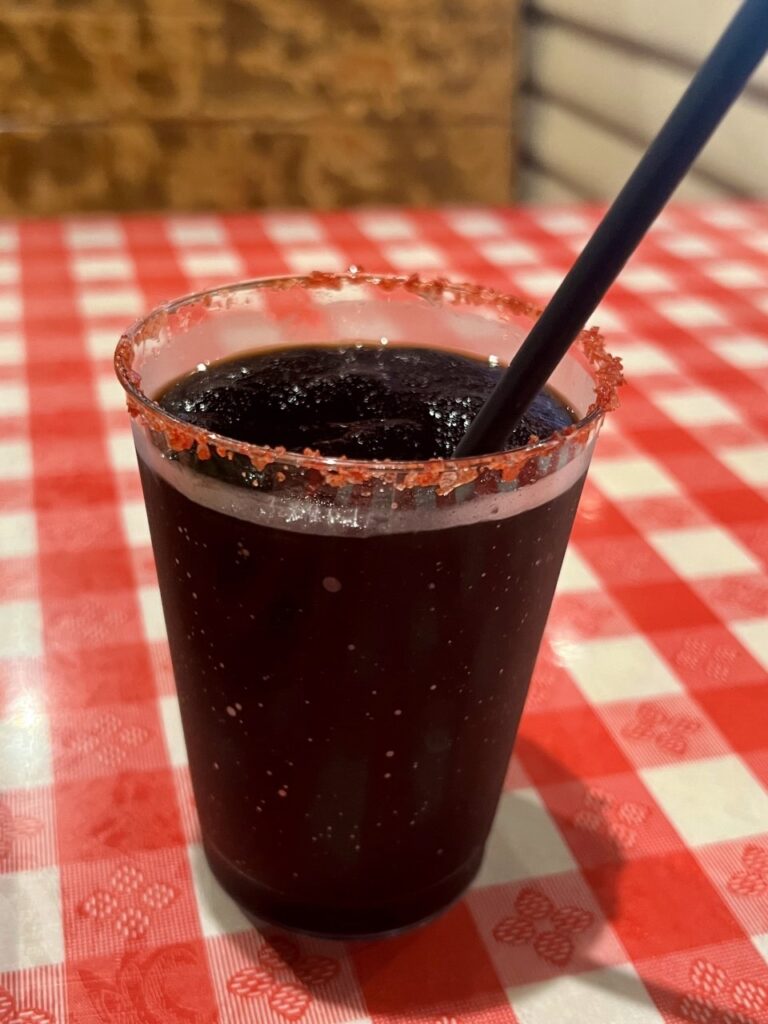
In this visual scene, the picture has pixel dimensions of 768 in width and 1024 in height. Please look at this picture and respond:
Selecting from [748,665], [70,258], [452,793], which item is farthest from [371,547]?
[70,258]

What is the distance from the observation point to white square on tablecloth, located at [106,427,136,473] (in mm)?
1112

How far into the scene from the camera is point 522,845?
708 mm

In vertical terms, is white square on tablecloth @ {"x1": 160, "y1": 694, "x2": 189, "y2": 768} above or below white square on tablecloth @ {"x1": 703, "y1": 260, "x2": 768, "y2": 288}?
below

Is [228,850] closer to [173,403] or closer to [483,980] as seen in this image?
[483,980]

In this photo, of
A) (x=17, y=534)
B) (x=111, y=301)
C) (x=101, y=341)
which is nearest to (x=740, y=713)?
(x=17, y=534)

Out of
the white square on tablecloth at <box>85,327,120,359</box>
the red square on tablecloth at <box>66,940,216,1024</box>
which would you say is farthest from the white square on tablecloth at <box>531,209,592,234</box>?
the red square on tablecloth at <box>66,940,216,1024</box>

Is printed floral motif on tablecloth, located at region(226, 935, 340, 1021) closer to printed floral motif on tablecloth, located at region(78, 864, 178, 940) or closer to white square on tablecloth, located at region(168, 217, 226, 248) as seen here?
printed floral motif on tablecloth, located at region(78, 864, 178, 940)

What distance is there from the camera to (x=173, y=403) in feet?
1.95

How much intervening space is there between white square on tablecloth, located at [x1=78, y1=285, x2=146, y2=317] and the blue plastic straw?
1.04 meters

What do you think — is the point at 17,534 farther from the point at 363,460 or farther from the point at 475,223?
the point at 475,223

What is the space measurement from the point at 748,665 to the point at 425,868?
0.39 m

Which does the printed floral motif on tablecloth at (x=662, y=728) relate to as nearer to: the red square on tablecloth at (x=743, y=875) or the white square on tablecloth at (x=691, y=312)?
the red square on tablecloth at (x=743, y=875)

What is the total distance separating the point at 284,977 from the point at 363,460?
318mm

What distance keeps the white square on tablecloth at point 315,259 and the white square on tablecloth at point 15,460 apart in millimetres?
616
